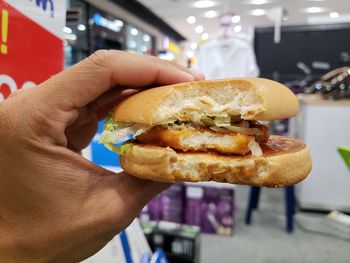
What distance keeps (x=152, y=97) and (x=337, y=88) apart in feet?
10.3

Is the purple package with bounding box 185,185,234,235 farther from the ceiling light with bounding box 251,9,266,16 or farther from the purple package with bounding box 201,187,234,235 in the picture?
the ceiling light with bounding box 251,9,266,16

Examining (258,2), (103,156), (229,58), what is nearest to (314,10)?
(258,2)

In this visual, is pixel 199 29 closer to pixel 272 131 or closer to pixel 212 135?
pixel 272 131

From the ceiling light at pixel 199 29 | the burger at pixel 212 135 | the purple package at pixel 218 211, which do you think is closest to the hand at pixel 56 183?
the burger at pixel 212 135

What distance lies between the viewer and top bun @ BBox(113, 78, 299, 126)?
83 centimetres

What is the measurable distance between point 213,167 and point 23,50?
706mm

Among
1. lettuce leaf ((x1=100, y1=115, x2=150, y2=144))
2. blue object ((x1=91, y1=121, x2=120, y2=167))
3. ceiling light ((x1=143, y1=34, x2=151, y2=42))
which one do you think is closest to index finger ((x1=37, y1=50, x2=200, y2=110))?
lettuce leaf ((x1=100, y1=115, x2=150, y2=144))

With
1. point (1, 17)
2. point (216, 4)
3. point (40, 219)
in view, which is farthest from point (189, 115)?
point (216, 4)

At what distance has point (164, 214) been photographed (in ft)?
10.9

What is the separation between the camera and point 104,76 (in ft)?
2.71

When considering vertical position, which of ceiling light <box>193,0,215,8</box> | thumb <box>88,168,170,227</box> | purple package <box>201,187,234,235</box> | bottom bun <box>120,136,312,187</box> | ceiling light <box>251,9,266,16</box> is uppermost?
ceiling light <box>193,0,215,8</box>

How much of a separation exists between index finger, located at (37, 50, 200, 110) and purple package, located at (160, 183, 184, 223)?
2401 millimetres

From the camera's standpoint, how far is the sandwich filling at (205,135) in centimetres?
86

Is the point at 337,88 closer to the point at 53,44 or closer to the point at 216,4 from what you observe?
the point at 53,44
